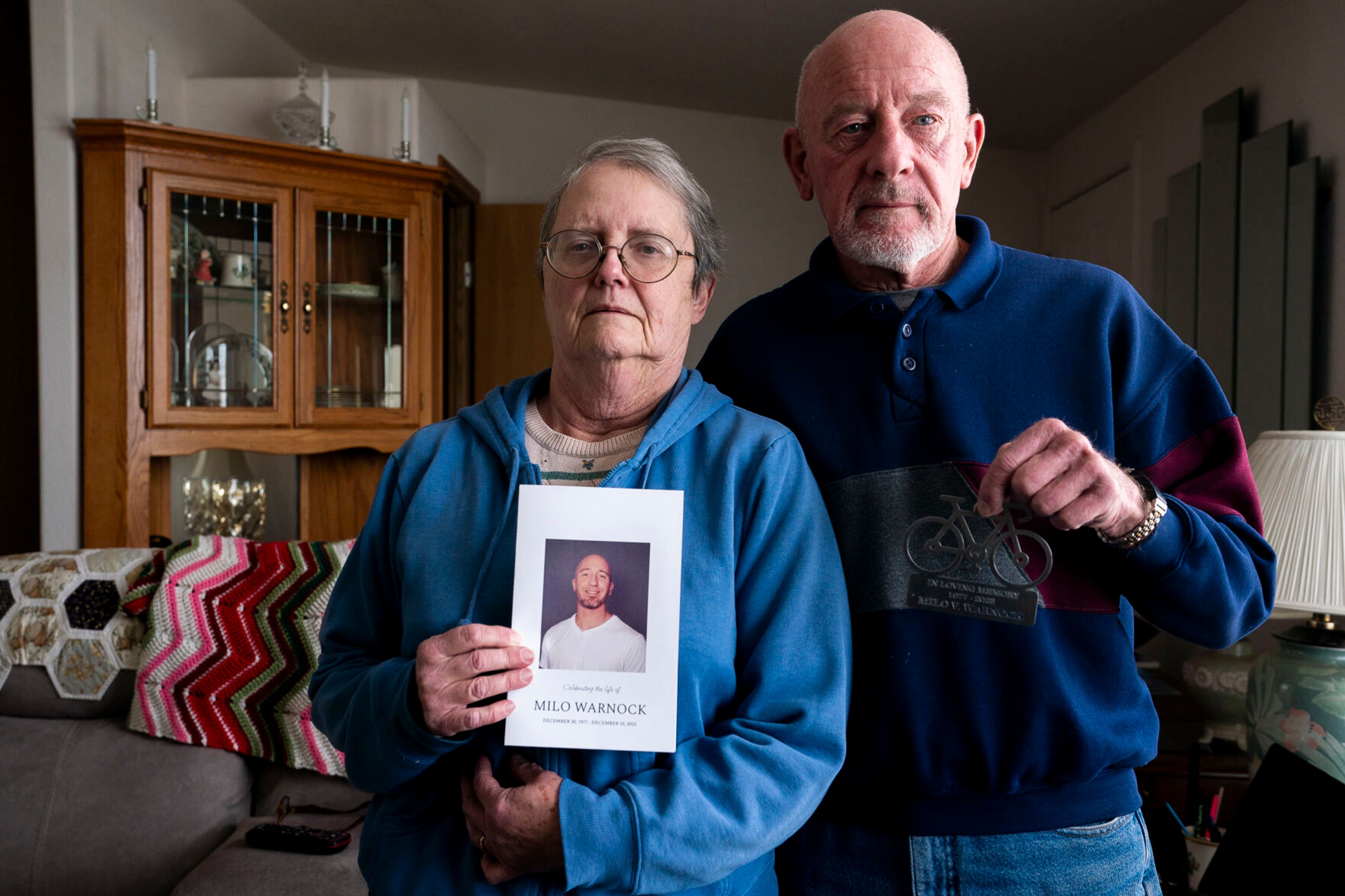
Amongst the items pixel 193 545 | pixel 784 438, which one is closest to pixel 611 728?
pixel 784 438

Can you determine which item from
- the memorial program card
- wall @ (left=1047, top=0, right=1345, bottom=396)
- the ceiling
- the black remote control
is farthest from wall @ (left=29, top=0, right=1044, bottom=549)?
the black remote control

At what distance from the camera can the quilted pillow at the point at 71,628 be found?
7.07 feet

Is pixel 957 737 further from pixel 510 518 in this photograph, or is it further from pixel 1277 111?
pixel 1277 111

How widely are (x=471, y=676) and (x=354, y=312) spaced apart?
296 centimetres

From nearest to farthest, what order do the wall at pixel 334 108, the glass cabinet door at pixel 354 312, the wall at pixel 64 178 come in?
the wall at pixel 64 178
the glass cabinet door at pixel 354 312
the wall at pixel 334 108

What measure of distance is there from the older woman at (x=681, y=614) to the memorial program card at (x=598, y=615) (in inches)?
1.3

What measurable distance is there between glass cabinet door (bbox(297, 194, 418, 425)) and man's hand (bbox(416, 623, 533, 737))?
2763mm

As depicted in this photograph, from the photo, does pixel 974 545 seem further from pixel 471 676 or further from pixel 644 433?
pixel 471 676

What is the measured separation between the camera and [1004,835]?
99 cm

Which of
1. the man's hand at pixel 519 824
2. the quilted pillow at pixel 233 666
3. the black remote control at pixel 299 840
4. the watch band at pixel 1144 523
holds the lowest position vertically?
the black remote control at pixel 299 840

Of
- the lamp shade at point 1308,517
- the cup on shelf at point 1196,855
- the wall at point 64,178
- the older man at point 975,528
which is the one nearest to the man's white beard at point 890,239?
the older man at point 975,528

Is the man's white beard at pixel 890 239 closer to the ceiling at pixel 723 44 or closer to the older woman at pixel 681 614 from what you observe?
the older woman at pixel 681 614

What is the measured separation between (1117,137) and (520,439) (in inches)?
136

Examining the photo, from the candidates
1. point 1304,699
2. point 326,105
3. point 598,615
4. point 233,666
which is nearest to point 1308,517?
point 1304,699
